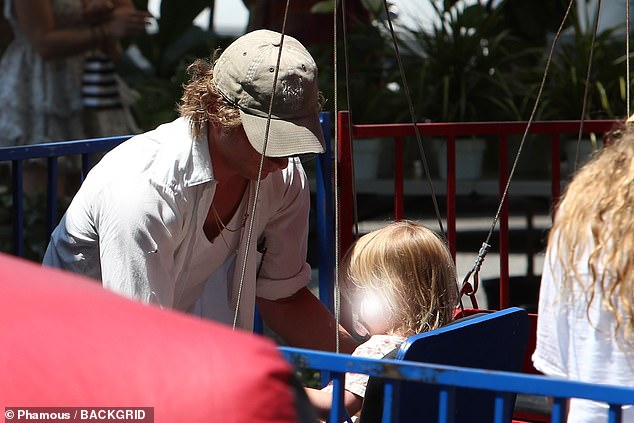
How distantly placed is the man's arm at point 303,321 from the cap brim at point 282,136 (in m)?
0.60

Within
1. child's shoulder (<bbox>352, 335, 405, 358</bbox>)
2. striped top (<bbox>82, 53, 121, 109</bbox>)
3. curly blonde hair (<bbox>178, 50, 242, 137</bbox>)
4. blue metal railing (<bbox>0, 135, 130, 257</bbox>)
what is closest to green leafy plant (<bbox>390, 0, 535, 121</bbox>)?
striped top (<bbox>82, 53, 121, 109</bbox>)

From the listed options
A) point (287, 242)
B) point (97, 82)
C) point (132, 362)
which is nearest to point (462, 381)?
point (132, 362)

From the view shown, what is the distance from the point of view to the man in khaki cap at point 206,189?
2.36m

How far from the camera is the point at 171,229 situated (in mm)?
2424

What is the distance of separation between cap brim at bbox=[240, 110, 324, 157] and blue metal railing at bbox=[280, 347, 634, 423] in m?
0.72

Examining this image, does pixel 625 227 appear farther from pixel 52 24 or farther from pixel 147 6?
pixel 147 6

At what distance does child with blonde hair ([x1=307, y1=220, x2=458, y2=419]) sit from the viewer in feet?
7.48

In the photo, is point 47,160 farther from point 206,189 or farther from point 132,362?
point 132,362

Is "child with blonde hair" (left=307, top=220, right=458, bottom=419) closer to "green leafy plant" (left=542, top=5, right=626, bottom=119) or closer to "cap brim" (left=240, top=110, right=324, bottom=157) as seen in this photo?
"cap brim" (left=240, top=110, right=324, bottom=157)

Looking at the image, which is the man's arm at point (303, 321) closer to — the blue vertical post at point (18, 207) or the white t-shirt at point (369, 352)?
the white t-shirt at point (369, 352)

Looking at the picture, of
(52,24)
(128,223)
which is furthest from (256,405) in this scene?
(52,24)

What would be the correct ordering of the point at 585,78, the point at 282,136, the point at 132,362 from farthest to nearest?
the point at 585,78 < the point at 282,136 < the point at 132,362

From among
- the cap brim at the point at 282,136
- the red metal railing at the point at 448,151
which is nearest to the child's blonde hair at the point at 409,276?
the cap brim at the point at 282,136

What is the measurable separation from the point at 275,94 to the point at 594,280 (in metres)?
0.90
